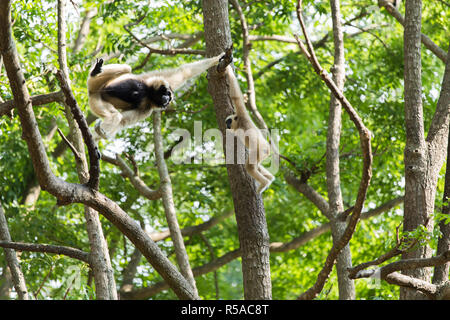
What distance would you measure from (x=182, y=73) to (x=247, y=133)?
1.07 m

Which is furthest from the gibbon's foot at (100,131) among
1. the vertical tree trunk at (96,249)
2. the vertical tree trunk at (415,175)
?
the vertical tree trunk at (415,175)

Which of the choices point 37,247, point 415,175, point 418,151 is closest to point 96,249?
point 37,247

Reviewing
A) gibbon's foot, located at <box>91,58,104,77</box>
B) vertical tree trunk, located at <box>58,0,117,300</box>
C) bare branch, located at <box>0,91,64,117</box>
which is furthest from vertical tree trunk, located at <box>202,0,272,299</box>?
bare branch, located at <box>0,91,64,117</box>

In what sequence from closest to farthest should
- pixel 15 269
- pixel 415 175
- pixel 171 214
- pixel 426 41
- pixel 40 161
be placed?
pixel 40 161 < pixel 415 175 < pixel 15 269 < pixel 171 214 < pixel 426 41

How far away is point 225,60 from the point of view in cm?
534

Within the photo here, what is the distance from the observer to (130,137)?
10969mm

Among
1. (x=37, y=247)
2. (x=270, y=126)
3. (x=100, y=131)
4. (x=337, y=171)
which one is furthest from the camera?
(x=270, y=126)

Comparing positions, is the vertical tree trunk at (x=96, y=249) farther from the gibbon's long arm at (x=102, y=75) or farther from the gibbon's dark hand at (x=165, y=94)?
the gibbon's dark hand at (x=165, y=94)

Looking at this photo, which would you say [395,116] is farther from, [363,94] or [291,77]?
[291,77]

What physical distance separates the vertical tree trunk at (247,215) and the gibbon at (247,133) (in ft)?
0.29

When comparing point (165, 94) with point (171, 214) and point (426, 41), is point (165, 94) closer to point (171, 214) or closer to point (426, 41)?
point (171, 214)

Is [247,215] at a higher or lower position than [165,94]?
lower
